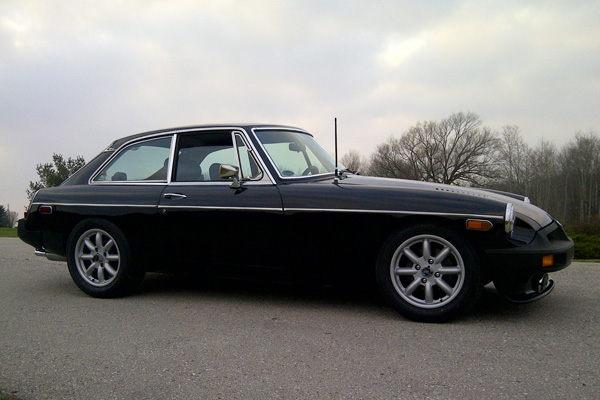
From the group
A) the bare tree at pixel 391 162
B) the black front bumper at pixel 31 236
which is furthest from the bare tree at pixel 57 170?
the black front bumper at pixel 31 236

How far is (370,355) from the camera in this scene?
9.93 ft

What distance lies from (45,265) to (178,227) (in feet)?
12.2

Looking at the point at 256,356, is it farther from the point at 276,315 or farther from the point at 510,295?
the point at 510,295

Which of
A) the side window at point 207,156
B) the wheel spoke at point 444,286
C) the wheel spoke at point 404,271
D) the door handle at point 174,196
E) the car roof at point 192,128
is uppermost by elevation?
the car roof at point 192,128

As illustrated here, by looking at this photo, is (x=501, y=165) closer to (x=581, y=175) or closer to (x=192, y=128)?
(x=581, y=175)

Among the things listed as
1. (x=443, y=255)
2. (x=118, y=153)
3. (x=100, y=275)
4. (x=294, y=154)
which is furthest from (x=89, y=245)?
(x=443, y=255)

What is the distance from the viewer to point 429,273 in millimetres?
3715

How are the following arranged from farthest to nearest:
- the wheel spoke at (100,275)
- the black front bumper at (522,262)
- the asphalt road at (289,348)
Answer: the wheel spoke at (100,275)
the black front bumper at (522,262)
the asphalt road at (289,348)

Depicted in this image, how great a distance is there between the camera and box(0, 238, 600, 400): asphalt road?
255 centimetres

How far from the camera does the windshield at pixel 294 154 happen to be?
4527mm

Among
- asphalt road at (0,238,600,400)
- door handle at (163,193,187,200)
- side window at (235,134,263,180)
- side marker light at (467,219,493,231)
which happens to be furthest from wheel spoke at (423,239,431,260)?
door handle at (163,193,187,200)

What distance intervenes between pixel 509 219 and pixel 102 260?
142 inches

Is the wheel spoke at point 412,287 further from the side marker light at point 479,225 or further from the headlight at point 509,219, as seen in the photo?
the headlight at point 509,219

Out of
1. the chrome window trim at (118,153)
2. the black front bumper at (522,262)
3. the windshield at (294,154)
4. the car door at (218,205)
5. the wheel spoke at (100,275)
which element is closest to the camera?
the black front bumper at (522,262)
